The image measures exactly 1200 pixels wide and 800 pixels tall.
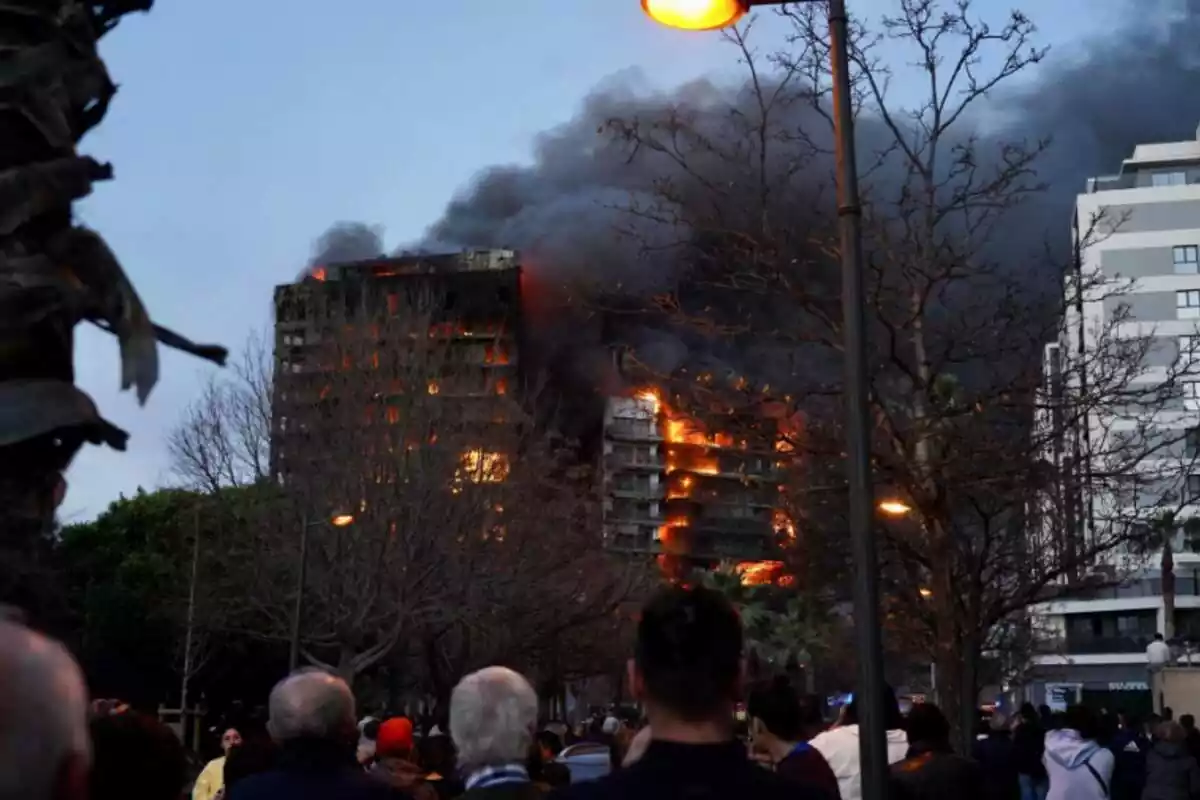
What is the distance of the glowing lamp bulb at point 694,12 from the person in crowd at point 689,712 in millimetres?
3498

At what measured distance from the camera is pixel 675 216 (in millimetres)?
10547

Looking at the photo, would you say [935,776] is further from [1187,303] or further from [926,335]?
[1187,303]

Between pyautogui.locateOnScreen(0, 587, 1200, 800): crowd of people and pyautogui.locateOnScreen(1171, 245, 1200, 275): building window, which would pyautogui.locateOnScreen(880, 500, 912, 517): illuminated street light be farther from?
pyautogui.locateOnScreen(1171, 245, 1200, 275): building window

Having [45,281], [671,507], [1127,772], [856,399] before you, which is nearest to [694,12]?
[856,399]

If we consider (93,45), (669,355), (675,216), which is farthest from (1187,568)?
(93,45)

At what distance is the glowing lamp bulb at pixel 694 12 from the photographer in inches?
215

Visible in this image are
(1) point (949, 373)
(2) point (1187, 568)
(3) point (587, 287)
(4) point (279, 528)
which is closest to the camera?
(3) point (587, 287)

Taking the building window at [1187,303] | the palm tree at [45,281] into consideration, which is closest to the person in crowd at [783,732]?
the palm tree at [45,281]

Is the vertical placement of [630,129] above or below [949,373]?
above

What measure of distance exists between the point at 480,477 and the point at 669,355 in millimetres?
33692

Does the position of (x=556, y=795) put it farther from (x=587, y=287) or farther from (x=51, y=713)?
(x=587, y=287)

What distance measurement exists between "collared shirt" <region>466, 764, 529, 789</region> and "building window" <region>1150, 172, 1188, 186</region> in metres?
70.2

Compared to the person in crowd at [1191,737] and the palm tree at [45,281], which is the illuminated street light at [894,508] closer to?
the person in crowd at [1191,737]

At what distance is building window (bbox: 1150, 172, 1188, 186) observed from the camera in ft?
221
